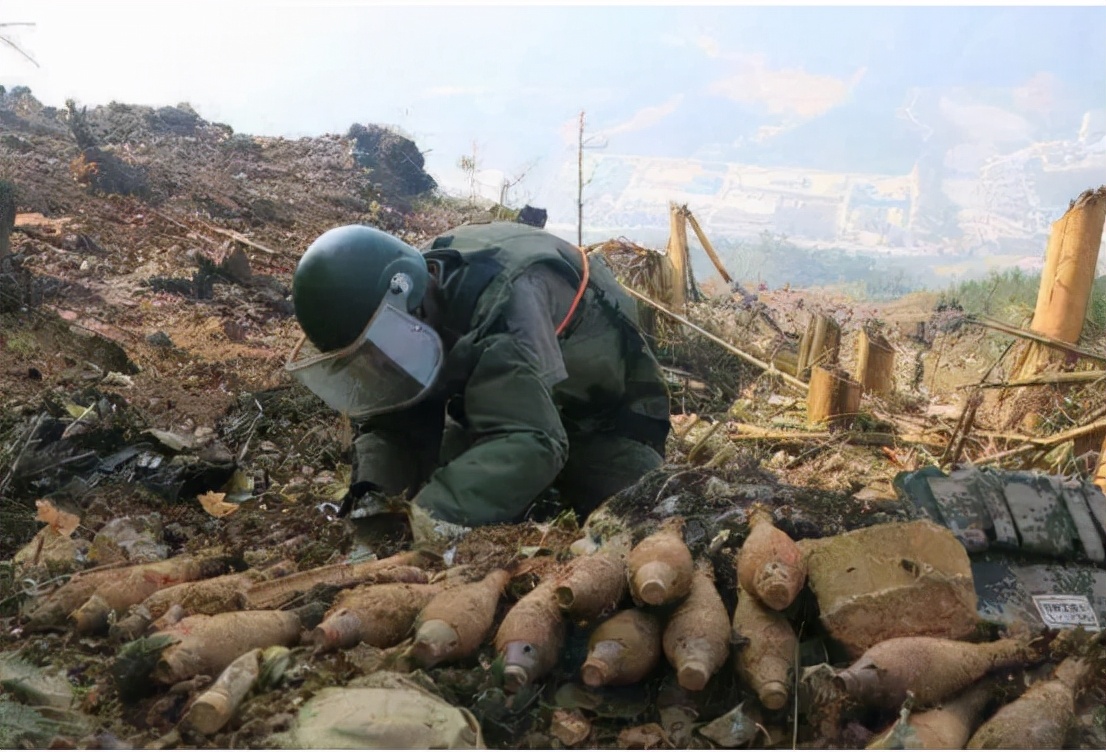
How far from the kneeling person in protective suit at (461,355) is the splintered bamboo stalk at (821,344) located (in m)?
5.10

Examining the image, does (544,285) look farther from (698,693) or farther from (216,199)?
(216,199)

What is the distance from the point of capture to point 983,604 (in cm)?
270

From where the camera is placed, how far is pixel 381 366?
11.2ft

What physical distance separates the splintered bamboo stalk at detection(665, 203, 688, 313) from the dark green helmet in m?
7.47

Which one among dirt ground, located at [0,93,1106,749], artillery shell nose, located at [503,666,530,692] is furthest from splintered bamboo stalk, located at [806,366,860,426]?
artillery shell nose, located at [503,666,530,692]

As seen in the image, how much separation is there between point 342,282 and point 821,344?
6407 millimetres

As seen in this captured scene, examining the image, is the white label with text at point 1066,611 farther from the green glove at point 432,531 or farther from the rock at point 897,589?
the green glove at point 432,531

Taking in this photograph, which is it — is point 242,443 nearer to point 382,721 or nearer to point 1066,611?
point 382,721

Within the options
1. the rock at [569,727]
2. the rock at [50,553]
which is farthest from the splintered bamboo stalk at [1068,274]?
the rock at [50,553]

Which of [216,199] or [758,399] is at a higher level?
[216,199]

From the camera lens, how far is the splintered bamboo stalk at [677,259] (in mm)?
10758

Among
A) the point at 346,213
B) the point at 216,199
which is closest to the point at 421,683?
the point at 216,199

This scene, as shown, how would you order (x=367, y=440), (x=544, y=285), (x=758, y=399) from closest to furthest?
(x=544, y=285), (x=367, y=440), (x=758, y=399)

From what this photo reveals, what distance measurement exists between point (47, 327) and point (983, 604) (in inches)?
309
